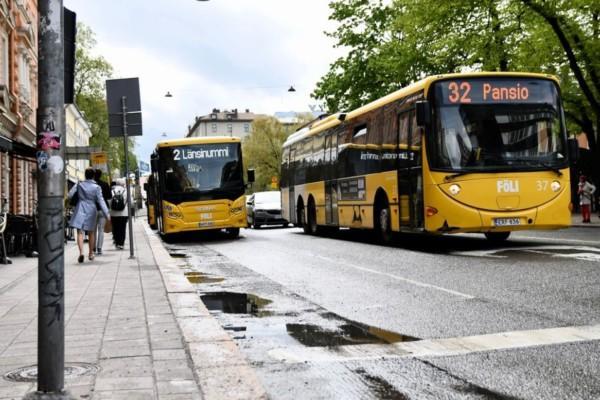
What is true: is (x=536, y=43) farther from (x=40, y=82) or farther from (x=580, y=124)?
(x=40, y=82)

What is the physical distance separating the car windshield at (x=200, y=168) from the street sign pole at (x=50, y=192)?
742 inches

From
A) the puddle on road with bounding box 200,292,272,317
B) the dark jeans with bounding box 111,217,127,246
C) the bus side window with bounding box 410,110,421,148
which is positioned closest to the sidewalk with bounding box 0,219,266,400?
the puddle on road with bounding box 200,292,272,317

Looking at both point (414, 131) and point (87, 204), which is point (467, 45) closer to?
point (414, 131)

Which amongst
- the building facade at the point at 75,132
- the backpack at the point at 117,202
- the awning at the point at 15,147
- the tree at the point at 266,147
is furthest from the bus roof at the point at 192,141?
the tree at the point at 266,147

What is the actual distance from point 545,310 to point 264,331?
8.35ft

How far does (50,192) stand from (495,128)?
11154mm

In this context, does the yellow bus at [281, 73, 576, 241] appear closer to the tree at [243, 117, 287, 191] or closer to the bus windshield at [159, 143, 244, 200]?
the bus windshield at [159, 143, 244, 200]

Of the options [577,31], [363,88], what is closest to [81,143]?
[363,88]

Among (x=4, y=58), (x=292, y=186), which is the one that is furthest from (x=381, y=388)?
(x=4, y=58)

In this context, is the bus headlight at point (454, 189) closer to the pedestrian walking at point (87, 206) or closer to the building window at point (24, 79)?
the pedestrian walking at point (87, 206)

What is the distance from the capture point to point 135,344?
5617 millimetres

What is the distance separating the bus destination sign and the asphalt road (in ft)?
9.45

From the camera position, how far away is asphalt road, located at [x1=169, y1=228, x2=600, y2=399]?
14.9 ft

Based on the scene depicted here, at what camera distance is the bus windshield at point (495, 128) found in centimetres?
1371
